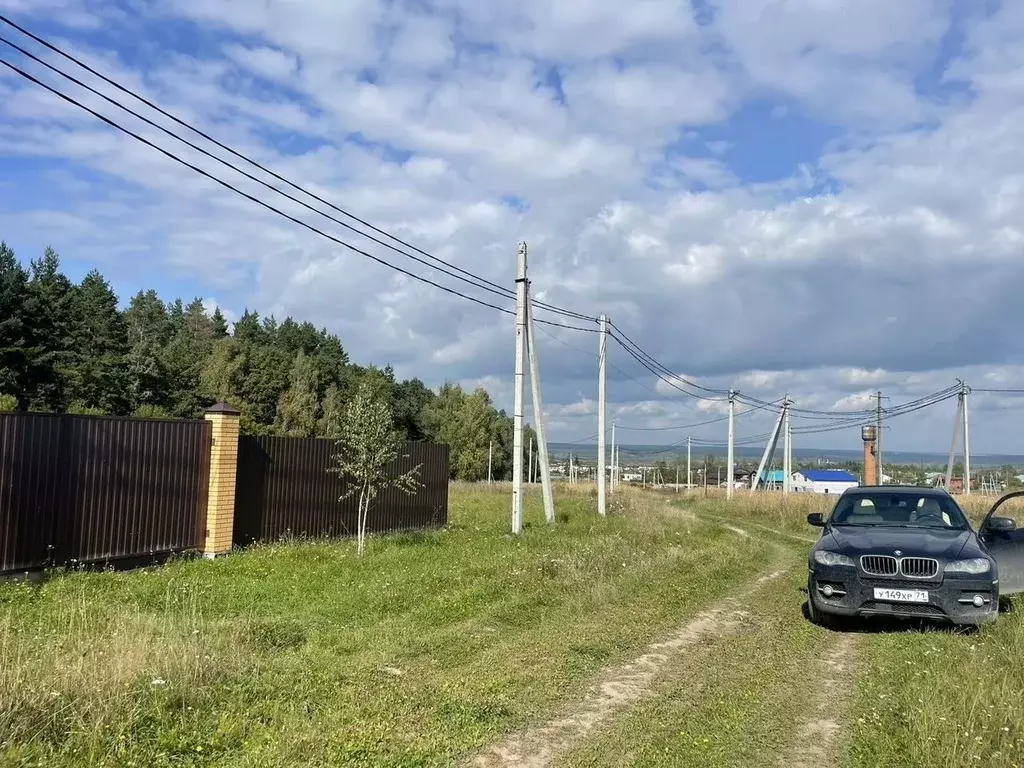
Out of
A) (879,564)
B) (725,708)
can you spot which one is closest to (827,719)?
(725,708)

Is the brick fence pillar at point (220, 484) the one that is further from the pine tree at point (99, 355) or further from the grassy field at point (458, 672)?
the pine tree at point (99, 355)

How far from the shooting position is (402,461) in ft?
56.4

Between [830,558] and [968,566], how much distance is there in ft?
4.03

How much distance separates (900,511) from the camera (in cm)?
910

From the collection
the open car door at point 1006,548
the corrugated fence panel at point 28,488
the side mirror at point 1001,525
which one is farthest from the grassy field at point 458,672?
the side mirror at point 1001,525

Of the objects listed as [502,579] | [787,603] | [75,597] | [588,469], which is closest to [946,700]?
[787,603]

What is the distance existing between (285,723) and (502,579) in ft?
18.4

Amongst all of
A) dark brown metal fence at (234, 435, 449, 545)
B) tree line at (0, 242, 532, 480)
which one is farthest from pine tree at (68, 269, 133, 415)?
dark brown metal fence at (234, 435, 449, 545)

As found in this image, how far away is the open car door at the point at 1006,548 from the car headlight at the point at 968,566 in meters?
1.11

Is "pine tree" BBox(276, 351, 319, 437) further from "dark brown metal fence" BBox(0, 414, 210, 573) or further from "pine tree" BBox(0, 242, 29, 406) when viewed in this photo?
"dark brown metal fence" BBox(0, 414, 210, 573)

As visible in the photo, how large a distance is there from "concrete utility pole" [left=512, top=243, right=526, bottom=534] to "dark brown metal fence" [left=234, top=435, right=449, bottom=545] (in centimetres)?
253

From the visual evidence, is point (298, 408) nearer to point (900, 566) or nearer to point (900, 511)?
point (900, 511)

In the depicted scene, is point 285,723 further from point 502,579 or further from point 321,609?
point 502,579

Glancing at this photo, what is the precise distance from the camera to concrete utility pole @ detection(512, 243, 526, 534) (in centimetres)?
1645
